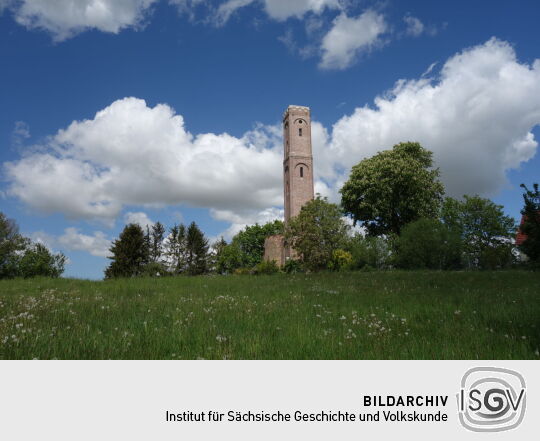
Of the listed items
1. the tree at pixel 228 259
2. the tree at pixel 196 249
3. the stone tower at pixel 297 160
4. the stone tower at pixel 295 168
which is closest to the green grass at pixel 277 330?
the stone tower at pixel 295 168

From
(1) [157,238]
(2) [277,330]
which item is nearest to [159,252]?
(1) [157,238]

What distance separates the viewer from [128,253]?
51.5 m

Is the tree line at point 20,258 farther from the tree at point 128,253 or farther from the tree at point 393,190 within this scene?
the tree at point 393,190

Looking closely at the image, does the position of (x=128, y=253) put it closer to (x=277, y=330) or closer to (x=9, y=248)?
(x=9, y=248)

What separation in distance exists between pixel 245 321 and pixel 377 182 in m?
39.2

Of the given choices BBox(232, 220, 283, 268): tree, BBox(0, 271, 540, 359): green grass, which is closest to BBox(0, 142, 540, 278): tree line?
BBox(232, 220, 283, 268): tree

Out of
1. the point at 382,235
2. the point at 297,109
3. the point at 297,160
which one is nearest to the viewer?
the point at 382,235

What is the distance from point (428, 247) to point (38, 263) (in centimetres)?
4341

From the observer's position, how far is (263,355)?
4.32 m

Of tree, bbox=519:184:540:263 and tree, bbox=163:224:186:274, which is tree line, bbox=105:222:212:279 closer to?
tree, bbox=163:224:186:274

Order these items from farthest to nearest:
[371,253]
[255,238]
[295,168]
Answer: [255,238], [295,168], [371,253]

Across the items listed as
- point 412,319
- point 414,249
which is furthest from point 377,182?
point 412,319

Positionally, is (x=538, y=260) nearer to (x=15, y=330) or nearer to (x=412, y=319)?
(x=412, y=319)
